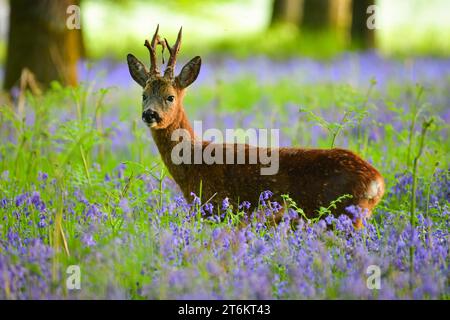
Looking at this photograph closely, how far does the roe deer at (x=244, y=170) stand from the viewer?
5.25 metres

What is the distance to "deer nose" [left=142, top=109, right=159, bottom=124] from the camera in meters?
5.48

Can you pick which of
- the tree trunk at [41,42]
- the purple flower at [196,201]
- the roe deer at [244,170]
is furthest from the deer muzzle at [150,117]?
the tree trunk at [41,42]

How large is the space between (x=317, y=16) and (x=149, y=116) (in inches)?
483

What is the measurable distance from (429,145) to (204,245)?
10.9ft

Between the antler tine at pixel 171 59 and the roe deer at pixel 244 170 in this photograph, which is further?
the antler tine at pixel 171 59

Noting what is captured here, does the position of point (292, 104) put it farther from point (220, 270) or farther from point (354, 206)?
point (220, 270)

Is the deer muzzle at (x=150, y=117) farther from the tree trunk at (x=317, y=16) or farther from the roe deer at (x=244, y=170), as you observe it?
the tree trunk at (x=317, y=16)

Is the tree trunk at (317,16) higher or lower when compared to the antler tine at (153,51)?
higher

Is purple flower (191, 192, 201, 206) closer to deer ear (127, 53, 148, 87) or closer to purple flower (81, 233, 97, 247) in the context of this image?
purple flower (81, 233, 97, 247)

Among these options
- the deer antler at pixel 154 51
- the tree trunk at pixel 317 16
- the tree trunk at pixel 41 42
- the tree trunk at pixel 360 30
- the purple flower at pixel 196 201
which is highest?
the tree trunk at pixel 317 16

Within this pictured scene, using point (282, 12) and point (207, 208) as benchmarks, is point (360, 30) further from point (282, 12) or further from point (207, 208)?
point (207, 208)

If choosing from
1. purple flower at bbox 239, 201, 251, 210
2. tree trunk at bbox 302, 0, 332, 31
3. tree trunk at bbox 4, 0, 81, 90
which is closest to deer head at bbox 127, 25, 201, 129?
purple flower at bbox 239, 201, 251, 210
